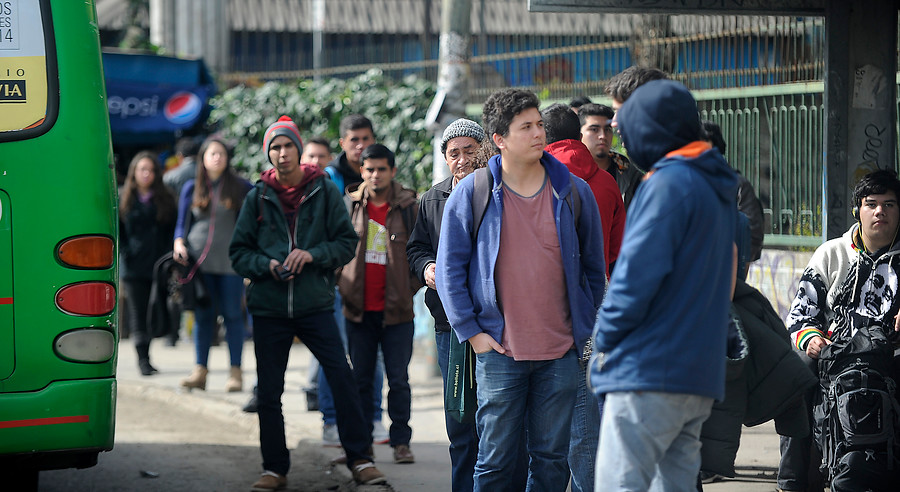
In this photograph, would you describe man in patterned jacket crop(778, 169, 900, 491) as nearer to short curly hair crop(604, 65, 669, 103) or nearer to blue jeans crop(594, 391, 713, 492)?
short curly hair crop(604, 65, 669, 103)

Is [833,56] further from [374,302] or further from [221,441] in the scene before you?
[221,441]

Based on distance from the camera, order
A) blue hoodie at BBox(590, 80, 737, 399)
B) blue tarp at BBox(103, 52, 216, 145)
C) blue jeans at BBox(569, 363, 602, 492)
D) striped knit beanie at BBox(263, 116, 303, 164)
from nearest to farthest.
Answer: blue hoodie at BBox(590, 80, 737, 399)
blue jeans at BBox(569, 363, 602, 492)
striped knit beanie at BBox(263, 116, 303, 164)
blue tarp at BBox(103, 52, 216, 145)

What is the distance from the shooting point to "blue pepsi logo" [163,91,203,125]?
47.0ft

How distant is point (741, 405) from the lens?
440 centimetres

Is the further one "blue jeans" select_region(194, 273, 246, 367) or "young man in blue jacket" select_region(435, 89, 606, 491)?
"blue jeans" select_region(194, 273, 246, 367)

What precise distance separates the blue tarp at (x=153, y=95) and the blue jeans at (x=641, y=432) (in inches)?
458

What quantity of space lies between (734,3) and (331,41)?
9.97 meters

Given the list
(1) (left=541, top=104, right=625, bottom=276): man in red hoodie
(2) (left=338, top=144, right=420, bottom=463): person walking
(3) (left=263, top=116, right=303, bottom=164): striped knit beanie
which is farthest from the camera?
(2) (left=338, top=144, right=420, bottom=463): person walking

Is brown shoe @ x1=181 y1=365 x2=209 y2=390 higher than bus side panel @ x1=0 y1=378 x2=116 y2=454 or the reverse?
the reverse

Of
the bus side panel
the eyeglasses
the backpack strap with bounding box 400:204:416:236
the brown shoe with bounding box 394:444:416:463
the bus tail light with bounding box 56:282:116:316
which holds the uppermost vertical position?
the eyeglasses

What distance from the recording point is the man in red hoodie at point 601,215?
458 centimetres

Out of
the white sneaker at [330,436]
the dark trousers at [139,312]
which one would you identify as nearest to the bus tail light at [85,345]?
the white sneaker at [330,436]

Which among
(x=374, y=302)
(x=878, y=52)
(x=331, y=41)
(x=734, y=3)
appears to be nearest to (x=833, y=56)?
(x=878, y=52)

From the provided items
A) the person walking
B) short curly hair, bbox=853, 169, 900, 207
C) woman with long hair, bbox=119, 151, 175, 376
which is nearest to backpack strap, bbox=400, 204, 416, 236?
the person walking
